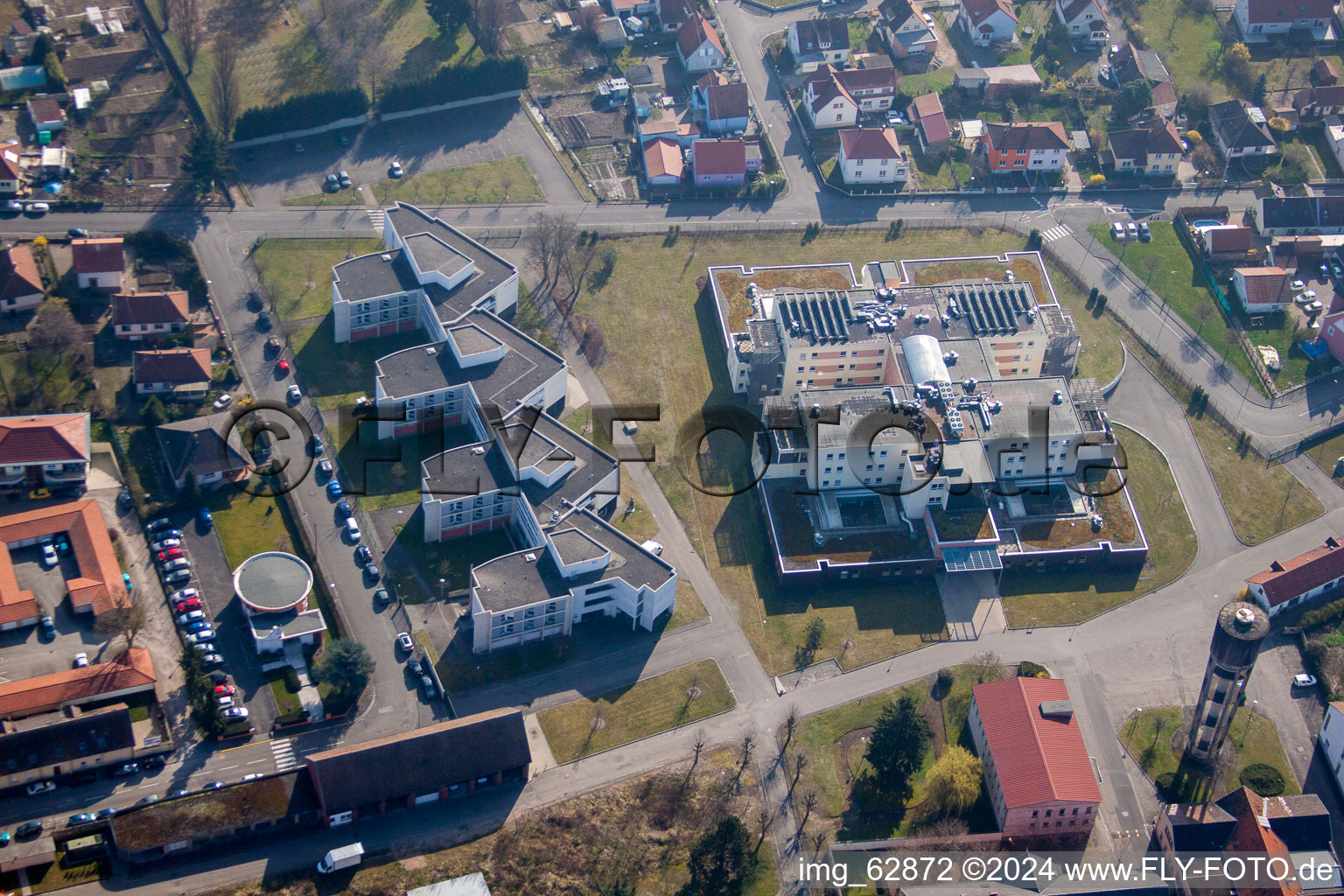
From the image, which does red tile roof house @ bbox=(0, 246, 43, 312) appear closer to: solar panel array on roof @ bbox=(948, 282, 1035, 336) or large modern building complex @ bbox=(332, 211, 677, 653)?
large modern building complex @ bbox=(332, 211, 677, 653)

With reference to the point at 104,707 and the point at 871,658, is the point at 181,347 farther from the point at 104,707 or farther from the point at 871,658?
the point at 871,658

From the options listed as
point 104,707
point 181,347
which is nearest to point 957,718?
point 104,707

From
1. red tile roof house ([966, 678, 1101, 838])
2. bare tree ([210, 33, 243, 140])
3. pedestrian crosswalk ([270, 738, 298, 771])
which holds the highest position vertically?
bare tree ([210, 33, 243, 140])

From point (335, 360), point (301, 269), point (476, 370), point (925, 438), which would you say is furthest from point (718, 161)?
point (335, 360)

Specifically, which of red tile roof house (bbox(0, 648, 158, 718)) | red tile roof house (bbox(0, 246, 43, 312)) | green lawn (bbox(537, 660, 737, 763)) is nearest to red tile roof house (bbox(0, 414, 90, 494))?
red tile roof house (bbox(0, 246, 43, 312))

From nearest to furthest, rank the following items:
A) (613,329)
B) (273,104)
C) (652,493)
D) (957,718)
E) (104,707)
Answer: (104,707) < (957,718) < (652,493) < (613,329) < (273,104)

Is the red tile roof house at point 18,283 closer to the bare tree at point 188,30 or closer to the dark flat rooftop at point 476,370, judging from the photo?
the dark flat rooftop at point 476,370
